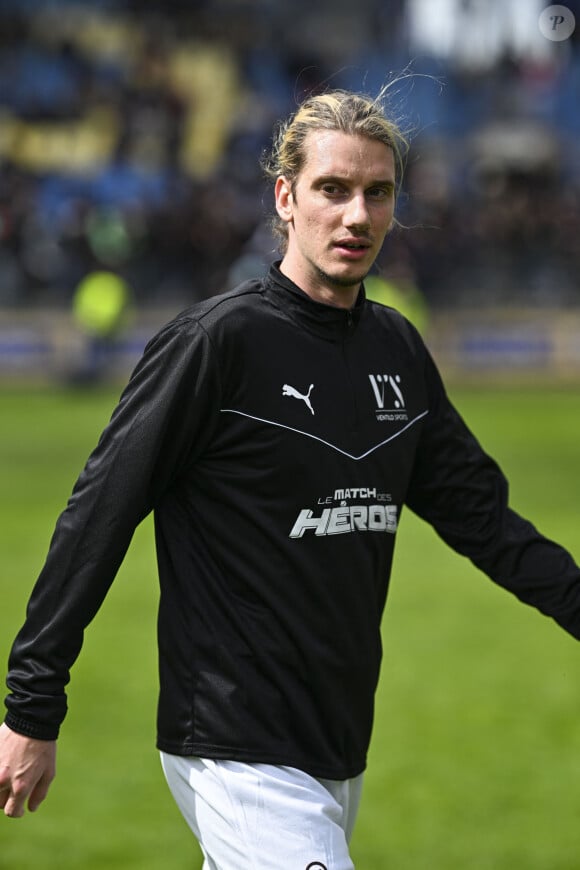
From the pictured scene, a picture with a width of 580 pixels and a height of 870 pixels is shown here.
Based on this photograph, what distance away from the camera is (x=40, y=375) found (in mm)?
24312

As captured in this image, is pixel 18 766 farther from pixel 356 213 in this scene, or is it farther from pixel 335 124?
pixel 335 124

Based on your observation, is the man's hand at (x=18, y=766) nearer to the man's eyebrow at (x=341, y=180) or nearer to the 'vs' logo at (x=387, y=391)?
the 'vs' logo at (x=387, y=391)

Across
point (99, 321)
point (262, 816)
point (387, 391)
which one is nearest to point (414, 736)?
point (387, 391)

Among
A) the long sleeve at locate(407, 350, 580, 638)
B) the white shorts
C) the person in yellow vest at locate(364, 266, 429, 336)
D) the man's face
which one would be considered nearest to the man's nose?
the man's face

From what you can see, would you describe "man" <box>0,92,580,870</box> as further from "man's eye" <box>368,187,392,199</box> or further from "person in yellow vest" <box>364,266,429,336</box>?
"person in yellow vest" <box>364,266,429,336</box>

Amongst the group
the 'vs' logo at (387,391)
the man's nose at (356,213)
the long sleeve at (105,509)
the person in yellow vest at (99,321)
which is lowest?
the long sleeve at (105,509)

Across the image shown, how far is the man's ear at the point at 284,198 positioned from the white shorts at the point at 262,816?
1310 millimetres

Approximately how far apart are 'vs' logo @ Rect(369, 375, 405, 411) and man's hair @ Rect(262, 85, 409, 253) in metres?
0.51

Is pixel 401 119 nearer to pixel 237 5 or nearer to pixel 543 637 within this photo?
pixel 543 637

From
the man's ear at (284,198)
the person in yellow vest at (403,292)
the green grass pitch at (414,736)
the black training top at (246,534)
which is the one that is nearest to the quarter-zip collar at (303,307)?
the black training top at (246,534)

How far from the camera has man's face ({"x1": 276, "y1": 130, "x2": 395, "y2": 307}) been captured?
3.44 m

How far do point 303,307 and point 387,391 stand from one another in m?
0.33

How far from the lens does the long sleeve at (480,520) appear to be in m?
3.99

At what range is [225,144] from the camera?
31.5m
